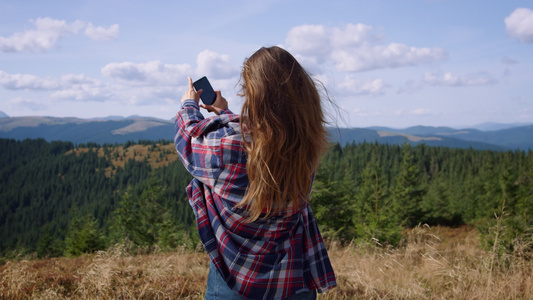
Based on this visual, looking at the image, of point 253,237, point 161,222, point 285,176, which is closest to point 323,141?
point 285,176

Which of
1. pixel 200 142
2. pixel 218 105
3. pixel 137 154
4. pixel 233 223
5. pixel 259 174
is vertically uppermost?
pixel 218 105

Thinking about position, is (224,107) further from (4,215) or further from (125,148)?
(125,148)

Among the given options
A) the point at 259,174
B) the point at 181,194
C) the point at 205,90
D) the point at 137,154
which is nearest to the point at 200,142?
the point at 259,174

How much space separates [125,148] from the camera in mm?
189625

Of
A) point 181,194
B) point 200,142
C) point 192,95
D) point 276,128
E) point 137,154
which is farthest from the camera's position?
point 137,154

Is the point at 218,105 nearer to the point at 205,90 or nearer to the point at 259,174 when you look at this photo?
the point at 205,90

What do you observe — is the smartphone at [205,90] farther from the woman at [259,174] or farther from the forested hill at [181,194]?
the forested hill at [181,194]

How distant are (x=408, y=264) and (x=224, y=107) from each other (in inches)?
192

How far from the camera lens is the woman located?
1631 mm

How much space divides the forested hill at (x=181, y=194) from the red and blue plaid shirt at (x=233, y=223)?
72cm

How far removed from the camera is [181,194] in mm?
111250

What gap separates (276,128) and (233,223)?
1.74 ft

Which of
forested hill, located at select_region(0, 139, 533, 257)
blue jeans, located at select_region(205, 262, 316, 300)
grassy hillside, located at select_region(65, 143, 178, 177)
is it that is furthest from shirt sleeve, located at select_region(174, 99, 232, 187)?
grassy hillside, located at select_region(65, 143, 178, 177)

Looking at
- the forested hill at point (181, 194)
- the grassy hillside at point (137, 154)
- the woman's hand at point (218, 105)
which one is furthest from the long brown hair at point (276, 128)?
the grassy hillside at point (137, 154)
